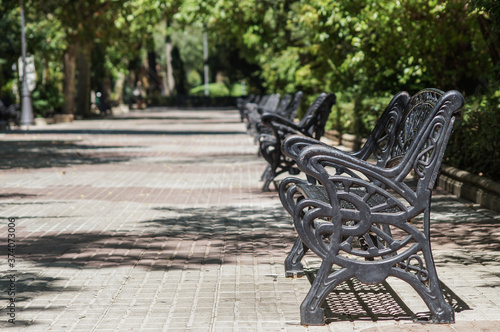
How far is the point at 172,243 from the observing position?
294 inches

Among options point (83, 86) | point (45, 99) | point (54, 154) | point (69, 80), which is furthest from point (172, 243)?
point (83, 86)

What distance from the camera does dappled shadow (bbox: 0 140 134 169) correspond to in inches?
641

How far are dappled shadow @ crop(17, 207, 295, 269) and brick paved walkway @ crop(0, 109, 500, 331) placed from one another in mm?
11

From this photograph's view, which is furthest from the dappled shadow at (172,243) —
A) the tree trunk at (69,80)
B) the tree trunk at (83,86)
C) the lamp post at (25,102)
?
the tree trunk at (83,86)

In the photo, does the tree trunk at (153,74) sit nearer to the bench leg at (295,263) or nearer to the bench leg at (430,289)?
the bench leg at (295,263)

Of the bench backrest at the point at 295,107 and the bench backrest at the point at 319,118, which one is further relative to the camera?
the bench backrest at the point at 295,107

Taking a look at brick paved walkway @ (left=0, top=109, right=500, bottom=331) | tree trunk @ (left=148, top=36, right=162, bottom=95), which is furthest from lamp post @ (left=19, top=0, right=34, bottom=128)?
tree trunk @ (left=148, top=36, right=162, bottom=95)

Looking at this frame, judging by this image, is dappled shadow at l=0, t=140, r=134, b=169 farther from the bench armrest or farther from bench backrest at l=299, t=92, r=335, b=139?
the bench armrest

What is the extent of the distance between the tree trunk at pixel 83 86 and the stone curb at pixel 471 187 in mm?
35177

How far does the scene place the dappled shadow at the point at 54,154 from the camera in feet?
53.4

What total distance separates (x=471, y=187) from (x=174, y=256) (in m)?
4.69

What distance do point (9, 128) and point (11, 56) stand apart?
748 cm

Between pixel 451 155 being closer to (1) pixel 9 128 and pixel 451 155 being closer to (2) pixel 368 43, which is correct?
(2) pixel 368 43

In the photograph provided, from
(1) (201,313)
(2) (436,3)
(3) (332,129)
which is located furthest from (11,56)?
(1) (201,313)
